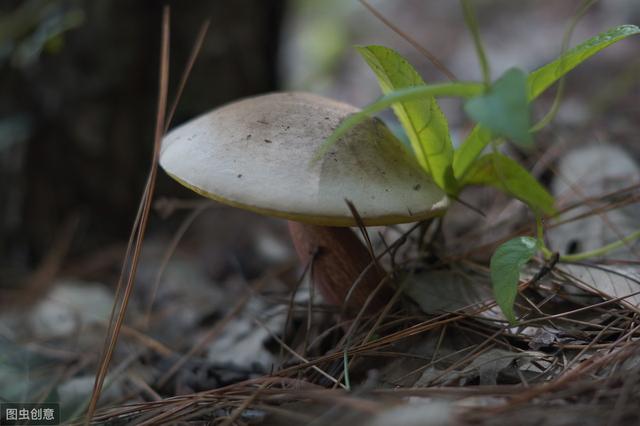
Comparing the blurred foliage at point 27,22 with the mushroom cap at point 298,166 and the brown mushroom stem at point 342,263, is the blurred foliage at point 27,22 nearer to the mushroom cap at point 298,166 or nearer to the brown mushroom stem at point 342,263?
the mushroom cap at point 298,166

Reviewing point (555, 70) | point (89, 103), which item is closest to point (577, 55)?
point (555, 70)

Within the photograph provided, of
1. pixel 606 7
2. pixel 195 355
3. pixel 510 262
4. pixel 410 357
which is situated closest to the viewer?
pixel 510 262

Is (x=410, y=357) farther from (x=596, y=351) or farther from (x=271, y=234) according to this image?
(x=271, y=234)

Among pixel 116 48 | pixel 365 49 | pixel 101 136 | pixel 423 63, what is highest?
pixel 423 63

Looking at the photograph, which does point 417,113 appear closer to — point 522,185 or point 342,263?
point 522,185

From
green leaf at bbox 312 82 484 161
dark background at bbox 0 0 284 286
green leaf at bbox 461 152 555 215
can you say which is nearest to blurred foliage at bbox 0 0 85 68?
dark background at bbox 0 0 284 286

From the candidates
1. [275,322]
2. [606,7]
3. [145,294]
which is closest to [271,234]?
[145,294]

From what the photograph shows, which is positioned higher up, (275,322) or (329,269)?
(329,269)
